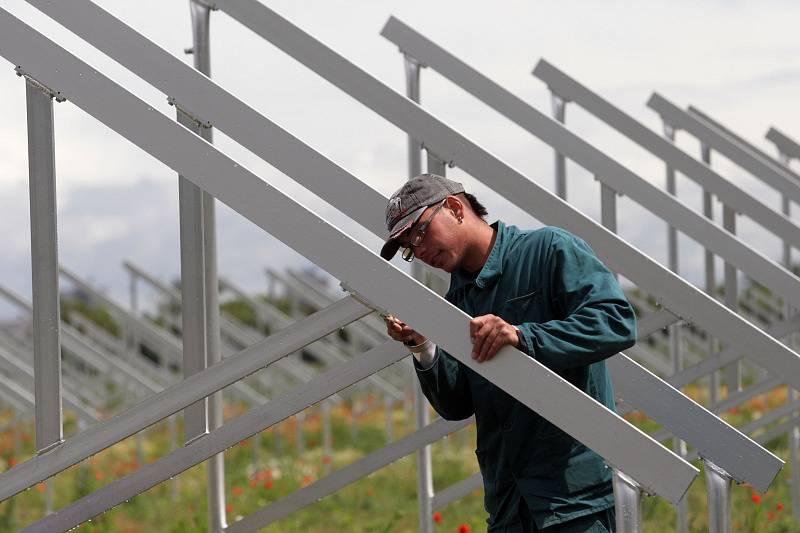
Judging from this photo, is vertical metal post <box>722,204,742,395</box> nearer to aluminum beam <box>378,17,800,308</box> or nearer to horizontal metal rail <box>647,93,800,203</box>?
horizontal metal rail <box>647,93,800,203</box>

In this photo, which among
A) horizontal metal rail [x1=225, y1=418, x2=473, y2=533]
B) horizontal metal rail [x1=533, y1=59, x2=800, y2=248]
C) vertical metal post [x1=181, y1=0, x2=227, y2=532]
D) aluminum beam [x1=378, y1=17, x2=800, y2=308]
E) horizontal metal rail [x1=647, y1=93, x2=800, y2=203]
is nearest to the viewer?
vertical metal post [x1=181, y1=0, x2=227, y2=532]

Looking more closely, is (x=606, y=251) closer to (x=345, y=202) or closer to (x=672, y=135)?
(x=345, y=202)

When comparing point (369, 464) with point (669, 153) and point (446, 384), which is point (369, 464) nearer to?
point (446, 384)

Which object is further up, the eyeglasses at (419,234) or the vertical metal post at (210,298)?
the vertical metal post at (210,298)

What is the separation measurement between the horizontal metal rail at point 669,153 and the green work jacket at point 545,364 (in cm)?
249

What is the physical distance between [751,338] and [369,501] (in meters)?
4.56

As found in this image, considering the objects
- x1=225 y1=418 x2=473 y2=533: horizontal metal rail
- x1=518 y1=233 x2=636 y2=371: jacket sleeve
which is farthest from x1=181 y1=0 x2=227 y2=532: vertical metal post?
x1=518 y1=233 x2=636 y2=371: jacket sleeve

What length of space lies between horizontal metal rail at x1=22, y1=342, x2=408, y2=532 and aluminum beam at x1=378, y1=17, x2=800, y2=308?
0.75 meters

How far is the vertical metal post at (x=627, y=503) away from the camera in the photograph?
2262 mm

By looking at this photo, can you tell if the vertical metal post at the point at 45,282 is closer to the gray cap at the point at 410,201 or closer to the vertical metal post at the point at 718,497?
the gray cap at the point at 410,201

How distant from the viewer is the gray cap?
258 cm

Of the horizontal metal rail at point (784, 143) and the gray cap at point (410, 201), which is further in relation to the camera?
the horizontal metal rail at point (784, 143)

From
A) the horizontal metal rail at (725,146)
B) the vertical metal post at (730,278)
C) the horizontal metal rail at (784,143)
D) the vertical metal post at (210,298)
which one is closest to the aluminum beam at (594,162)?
the vertical metal post at (210,298)

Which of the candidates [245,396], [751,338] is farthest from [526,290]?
[245,396]
